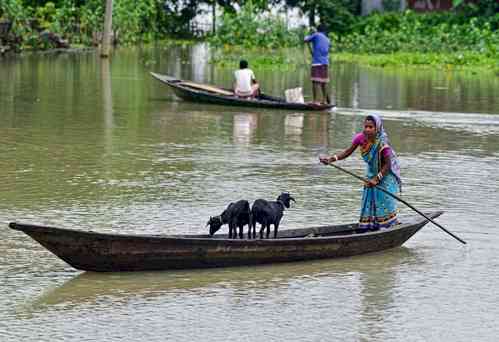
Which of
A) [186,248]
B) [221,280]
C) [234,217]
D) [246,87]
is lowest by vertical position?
[221,280]

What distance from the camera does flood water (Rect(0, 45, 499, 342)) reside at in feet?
27.0

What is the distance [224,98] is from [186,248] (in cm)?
1293

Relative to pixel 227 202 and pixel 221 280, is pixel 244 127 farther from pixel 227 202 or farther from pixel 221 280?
pixel 221 280

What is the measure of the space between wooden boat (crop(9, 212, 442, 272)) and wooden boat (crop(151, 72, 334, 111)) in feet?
37.2

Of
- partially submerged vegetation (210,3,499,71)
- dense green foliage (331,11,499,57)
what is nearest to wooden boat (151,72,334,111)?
partially submerged vegetation (210,3,499,71)

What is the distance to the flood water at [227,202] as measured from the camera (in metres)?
8.22

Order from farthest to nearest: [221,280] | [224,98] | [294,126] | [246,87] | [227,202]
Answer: [246,87] < [224,98] < [294,126] < [227,202] < [221,280]

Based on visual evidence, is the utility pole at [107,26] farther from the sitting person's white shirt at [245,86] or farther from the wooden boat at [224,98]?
the sitting person's white shirt at [245,86]

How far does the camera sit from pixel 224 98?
21.9 metres

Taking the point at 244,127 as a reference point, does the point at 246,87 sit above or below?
above

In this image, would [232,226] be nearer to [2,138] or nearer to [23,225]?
[23,225]

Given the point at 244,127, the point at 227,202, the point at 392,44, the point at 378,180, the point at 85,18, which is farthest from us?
the point at 85,18

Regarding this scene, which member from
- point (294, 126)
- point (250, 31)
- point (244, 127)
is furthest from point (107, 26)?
point (244, 127)

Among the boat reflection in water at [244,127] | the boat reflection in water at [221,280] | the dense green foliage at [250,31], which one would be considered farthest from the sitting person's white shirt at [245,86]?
the dense green foliage at [250,31]
